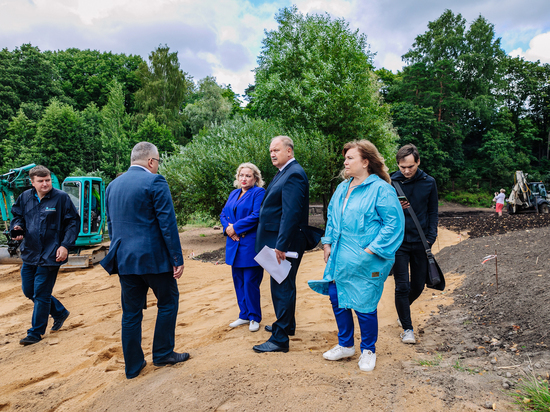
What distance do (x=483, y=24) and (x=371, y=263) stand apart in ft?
169

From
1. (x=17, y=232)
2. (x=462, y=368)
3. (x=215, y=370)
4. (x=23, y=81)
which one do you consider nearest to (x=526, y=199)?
(x=462, y=368)

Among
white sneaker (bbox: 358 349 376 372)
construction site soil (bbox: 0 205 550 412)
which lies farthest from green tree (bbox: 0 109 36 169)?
white sneaker (bbox: 358 349 376 372)

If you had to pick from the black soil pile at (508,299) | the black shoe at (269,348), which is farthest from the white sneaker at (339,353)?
the black soil pile at (508,299)

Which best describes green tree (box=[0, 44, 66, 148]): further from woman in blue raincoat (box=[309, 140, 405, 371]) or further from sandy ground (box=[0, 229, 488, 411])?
woman in blue raincoat (box=[309, 140, 405, 371])

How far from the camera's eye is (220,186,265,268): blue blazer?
4.11 m

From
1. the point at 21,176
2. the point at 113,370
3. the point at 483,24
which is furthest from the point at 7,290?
the point at 483,24

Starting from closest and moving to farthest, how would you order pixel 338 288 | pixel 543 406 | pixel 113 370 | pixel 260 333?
pixel 543 406, pixel 338 288, pixel 113 370, pixel 260 333

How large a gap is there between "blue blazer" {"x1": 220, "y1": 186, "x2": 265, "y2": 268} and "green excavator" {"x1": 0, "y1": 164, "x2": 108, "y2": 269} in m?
6.74

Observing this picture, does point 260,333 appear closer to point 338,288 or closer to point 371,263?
point 338,288

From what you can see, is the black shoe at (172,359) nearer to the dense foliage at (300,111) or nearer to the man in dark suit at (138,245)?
the man in dark suit at (138,245)

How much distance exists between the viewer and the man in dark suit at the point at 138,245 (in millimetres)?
3029

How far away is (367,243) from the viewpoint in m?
2.92

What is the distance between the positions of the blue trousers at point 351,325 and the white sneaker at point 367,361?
0.04 metres

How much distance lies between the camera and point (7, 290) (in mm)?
7508
